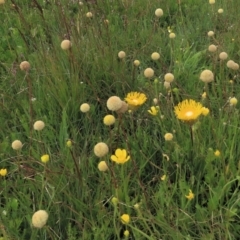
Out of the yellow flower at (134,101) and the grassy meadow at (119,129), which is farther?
the yellow flower at (134,101)

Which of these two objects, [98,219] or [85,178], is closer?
[98,219]

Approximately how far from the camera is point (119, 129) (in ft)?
6.21

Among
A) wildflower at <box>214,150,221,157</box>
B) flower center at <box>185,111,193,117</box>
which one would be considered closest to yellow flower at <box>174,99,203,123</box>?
flower center at <box>185,111,193,117</box>

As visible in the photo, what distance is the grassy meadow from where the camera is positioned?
1.58 metres

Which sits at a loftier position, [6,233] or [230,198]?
[6,233]

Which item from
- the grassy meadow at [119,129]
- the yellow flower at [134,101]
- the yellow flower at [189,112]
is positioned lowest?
the grassy meadow at [119,129]

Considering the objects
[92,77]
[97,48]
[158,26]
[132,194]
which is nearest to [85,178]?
[132,194]

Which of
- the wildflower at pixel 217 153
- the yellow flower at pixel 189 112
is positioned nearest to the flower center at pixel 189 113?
the yellow flower at pixel 189 112

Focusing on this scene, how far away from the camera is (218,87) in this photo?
85.4 inches

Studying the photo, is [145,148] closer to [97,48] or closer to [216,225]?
[216,225]

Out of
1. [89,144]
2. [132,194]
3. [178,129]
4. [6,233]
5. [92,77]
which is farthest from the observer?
[92,77]

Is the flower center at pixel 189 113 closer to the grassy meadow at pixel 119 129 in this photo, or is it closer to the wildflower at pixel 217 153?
the grassy meadow at pixel 119 129

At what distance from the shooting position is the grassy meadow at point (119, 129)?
158cm

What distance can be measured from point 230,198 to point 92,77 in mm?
982
